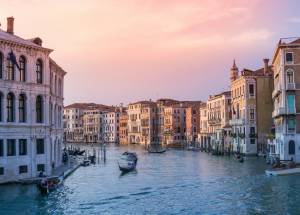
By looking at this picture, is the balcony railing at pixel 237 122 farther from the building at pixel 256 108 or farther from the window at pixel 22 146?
the window at pixel 22 146

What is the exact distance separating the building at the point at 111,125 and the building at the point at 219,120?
46065mm

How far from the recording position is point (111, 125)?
115188mm

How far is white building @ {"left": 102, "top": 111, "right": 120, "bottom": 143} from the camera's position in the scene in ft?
373

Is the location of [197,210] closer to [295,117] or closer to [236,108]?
[295,117]

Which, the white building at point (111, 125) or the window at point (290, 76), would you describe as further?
the white building at point (111, 125)

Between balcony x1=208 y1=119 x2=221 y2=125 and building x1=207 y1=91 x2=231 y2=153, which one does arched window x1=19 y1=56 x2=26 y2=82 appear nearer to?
building x1=207 y1=91 x2=231 y2=153

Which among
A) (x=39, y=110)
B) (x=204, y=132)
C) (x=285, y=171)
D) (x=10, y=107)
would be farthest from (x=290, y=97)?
(x=204, y=132)

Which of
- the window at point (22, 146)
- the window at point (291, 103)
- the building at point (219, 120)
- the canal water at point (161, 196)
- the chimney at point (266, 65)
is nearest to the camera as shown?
the canal water at point (161, 196)

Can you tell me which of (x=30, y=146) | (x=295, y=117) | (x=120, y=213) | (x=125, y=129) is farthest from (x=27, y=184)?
(x=125, y=129)

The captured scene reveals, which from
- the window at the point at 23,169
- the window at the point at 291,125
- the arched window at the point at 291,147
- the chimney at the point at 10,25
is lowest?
the window at the point at 23,169

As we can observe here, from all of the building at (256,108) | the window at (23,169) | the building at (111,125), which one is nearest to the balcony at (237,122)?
the building at (256,108)

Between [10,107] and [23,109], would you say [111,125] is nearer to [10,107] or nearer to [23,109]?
[23,109]

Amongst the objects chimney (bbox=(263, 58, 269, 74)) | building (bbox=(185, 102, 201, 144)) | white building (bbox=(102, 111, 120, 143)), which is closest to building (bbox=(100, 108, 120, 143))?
white building (bbox=(102, 111, 120, 143))

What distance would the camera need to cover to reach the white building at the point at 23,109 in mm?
22938
